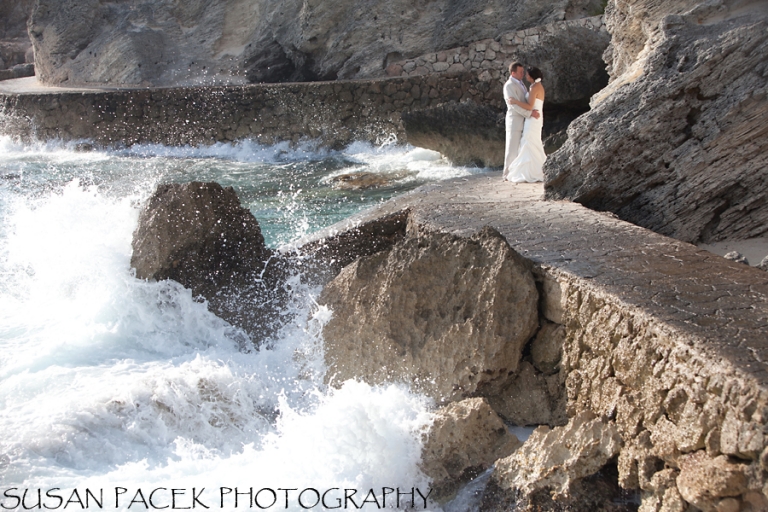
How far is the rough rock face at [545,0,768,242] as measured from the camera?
4887mm

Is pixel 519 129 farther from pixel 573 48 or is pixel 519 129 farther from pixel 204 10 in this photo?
pixel 204 10

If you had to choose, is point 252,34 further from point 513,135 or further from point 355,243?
point 355,243

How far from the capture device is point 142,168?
12695 millimetres

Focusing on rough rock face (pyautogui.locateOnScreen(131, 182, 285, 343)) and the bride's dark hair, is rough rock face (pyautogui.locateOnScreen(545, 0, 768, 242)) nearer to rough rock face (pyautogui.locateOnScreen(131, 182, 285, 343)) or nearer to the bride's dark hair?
the bride's dark hair

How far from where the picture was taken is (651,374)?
298cm

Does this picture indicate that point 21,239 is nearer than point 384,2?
Yes

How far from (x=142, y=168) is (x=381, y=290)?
9510 mm

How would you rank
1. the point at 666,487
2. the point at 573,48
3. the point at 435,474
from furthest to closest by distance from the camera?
the point at 573,48 → the point at 435,474 → the point at 666,487

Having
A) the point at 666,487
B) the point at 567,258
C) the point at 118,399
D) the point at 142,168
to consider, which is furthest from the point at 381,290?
→ the point at 142,168

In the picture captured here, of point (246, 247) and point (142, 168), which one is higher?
point (142, 168)

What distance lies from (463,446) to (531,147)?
4.16 meters

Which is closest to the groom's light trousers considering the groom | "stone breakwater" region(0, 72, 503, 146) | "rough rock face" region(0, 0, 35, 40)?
the groom

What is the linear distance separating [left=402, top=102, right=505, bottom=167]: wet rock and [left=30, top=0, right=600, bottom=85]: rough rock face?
544cm

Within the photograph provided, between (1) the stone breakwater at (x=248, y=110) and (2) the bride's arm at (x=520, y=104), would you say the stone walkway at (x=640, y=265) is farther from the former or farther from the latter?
(1) the stone breakwater at (x=248, y=110)
